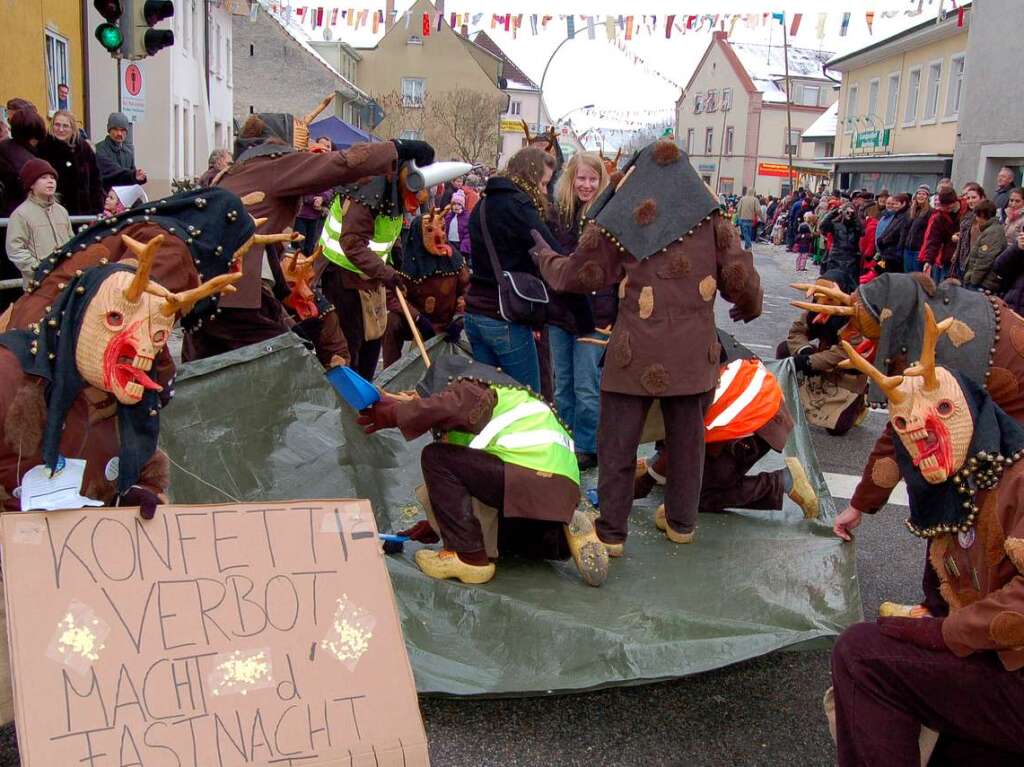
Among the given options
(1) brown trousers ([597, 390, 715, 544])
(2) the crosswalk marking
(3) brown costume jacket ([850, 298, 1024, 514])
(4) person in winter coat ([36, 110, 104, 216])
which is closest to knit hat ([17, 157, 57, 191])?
(4) person in winter coat ([36, 110, 104, 216])

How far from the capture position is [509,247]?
514 centimetres

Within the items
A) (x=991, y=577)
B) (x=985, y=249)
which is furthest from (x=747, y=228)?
(x=991, y=577)

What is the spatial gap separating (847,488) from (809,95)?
53583 mm

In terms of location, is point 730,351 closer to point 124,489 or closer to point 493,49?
point 124,489

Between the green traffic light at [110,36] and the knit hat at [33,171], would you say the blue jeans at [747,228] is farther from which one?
the knit hat at [33,171]

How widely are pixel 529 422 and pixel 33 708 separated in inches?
75.0

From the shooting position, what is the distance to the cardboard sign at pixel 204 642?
2.26 m

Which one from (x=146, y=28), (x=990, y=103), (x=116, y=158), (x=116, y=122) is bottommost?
(x=116, y=158)

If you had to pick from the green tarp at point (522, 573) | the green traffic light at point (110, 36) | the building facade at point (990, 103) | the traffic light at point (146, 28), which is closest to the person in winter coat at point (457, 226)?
the traffic light at point (146, 28)

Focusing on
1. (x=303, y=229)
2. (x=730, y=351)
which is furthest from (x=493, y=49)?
(x=730, y=351)

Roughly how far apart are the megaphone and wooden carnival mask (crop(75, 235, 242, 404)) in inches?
93.6

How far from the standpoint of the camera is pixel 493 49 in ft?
246

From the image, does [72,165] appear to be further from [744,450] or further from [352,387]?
[744,450]

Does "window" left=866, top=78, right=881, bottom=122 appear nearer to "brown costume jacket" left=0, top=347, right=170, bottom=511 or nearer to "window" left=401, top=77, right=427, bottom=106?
"brown costume jacket" left=0, top=347, right=170, bottom=511
